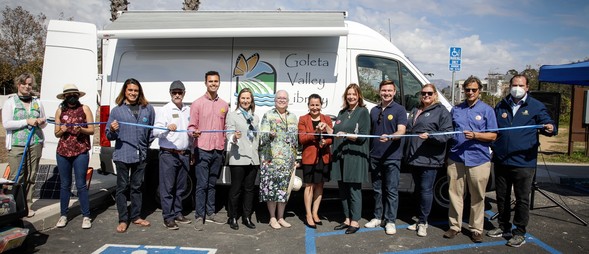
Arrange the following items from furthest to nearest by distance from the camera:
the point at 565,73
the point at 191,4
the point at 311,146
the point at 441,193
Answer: the point at 191,4 < the point at 565,73 < the point at 441,193 < the point at 311,146

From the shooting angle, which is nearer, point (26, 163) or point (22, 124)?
point (22, 124)

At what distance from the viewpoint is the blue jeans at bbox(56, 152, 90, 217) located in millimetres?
4816

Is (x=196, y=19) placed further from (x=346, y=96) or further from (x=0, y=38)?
(x=0, y=38)

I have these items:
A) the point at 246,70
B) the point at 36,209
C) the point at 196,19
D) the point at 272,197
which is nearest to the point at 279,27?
the point at 246,70

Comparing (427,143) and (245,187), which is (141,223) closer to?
(245,187)

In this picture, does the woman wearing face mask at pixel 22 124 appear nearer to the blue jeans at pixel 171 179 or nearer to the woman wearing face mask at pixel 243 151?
the blue jeans at pixel 171 179

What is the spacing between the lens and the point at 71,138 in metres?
4.76

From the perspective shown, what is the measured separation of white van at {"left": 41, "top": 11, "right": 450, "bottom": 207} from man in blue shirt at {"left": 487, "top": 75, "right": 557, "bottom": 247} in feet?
3.98

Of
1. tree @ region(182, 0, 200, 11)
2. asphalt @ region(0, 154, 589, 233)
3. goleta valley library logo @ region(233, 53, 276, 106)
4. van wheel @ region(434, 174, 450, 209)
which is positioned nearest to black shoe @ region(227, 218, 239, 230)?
goleta valley library logo @ region(233, 53, 276, 106)

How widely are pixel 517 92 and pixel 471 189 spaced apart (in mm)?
1239

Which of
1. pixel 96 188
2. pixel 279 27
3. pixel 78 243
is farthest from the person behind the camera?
pixel 96 188

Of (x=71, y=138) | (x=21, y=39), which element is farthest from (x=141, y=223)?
(x=21, y=39)

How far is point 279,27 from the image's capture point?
5328 millimetres

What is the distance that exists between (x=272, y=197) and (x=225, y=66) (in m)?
1.99
